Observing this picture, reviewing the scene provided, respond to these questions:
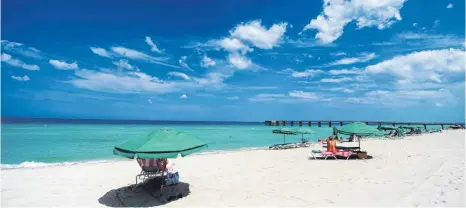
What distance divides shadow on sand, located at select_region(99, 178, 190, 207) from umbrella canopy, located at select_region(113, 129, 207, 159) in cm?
130

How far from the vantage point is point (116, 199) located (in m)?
6.72

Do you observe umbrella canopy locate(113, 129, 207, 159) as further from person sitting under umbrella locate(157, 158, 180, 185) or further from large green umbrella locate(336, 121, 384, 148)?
large green umbrella locate(336, 121, 384, 148)

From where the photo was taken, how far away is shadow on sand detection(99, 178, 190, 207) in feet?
20.8

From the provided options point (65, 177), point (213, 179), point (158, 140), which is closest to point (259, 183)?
point (213, 179)

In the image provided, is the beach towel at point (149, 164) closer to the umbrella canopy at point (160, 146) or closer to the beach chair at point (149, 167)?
the beach chair at point (149, 167)

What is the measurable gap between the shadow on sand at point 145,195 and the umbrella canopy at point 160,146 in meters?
1.30

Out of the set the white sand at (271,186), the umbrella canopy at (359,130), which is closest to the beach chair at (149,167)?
the white sand at (271,186)

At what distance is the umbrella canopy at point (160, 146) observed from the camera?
5484mm

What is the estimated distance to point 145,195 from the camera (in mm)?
6828

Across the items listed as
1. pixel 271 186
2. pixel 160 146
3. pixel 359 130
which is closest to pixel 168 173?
pixel 160 146

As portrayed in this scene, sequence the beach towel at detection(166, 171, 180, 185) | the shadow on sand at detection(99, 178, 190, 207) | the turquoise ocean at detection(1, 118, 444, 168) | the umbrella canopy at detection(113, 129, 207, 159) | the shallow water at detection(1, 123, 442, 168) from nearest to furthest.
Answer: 1. the umbrella canopy at detection(113, 129, 207, 159)
2. the shadow on sand at detection(99, 178, 190, 207)
3. the beach towel at detection(166, 171, 180, 185)
4. the turquoise ocean at detection(1, 118, 444, 168)
5. the shallow water at detection(1, 123, 442, 168)

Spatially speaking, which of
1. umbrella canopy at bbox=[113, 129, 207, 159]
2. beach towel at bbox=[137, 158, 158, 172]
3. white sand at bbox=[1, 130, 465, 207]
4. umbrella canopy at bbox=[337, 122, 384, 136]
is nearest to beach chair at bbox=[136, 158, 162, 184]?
beach towel at bbox=[137, 158, 158, 172]

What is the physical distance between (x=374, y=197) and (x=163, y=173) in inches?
190

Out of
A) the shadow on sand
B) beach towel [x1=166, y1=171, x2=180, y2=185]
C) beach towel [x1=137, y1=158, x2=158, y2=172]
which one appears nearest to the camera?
the shadow on sand
